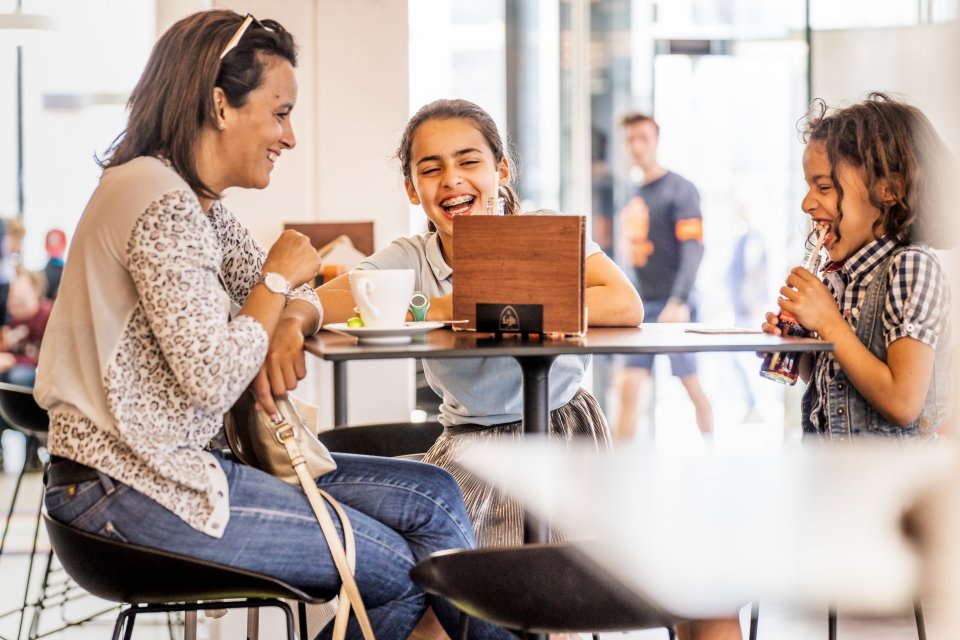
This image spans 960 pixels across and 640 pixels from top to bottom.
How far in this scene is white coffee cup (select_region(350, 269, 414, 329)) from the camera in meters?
1.40

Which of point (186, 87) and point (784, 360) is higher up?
point (186, 87)

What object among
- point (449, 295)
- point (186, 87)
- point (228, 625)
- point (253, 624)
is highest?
point (186, 87)

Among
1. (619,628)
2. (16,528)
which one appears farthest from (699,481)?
(16,528)

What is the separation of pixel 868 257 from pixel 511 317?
640 millimetres

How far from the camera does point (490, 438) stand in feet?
6.19

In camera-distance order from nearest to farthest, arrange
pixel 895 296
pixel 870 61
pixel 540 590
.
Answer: pixel 540 590
pixel 895 296
pixel 870 61

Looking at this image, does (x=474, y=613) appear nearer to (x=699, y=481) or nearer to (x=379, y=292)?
(x=379, y=292)

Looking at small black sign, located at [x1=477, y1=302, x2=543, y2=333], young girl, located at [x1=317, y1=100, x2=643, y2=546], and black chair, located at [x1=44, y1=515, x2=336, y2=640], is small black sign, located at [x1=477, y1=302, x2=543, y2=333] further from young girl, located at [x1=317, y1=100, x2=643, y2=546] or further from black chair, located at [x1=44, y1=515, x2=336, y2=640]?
black chair, located at [x1=44, y1=515, x2=336, y2=640]

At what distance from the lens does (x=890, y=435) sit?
5.51ft

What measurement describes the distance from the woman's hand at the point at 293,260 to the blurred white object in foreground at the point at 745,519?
40 centimetres

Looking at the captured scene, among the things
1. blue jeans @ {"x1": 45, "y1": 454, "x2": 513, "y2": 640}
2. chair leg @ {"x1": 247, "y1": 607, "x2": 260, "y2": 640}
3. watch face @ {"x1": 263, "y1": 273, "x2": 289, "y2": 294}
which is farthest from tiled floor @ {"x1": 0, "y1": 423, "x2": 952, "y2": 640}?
watch face @ {"x1": 263, "y1": 273, "x2": 289, "y2": 294}

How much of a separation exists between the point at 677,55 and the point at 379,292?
150 inches

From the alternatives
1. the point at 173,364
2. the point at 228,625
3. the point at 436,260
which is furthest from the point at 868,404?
the point at 228,625

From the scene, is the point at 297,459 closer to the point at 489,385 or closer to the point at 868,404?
the point at 489,385
